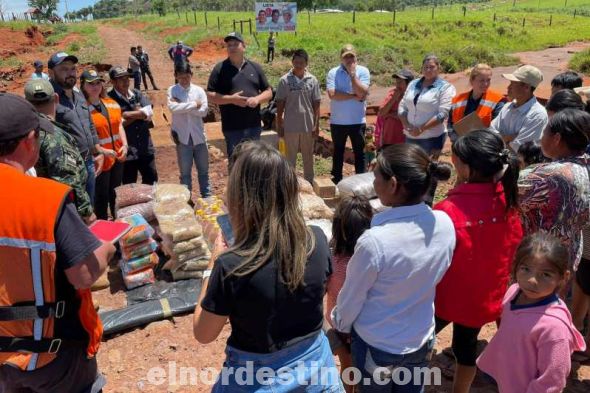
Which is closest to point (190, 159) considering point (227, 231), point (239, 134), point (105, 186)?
point (239, 134)

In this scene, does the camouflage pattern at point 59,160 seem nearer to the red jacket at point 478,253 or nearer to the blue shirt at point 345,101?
the red jacket at point 478,253

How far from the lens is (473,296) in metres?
2.51

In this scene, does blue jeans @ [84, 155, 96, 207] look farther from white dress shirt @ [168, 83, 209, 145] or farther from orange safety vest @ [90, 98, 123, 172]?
→ white dress shirt @ [168, 83, 209, 145]

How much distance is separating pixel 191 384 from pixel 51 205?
1.96 meters

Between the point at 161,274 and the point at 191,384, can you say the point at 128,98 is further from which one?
the point at 191,384

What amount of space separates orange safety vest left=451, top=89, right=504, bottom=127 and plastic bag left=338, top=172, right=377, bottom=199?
1207 millimetres

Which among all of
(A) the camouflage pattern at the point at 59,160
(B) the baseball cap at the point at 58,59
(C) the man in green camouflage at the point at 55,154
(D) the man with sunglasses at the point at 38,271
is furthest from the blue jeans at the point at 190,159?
(D) the man with sunglasses at the point at 38,271

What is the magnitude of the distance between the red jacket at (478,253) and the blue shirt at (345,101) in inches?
137

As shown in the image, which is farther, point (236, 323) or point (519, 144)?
point (519, 144)

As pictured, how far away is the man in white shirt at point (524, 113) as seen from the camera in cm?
400

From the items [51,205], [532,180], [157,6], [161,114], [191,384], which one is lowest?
[191,384]

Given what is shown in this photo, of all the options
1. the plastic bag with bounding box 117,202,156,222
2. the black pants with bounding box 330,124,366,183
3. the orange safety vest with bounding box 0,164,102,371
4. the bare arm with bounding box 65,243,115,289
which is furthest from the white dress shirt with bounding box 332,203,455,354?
the black pants with bounding box 330,124,366,183

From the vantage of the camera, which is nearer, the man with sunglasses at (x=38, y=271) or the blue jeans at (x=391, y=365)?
the man with sunglasses at (x=38, y=271)

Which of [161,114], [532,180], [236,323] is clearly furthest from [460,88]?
[236,323]
